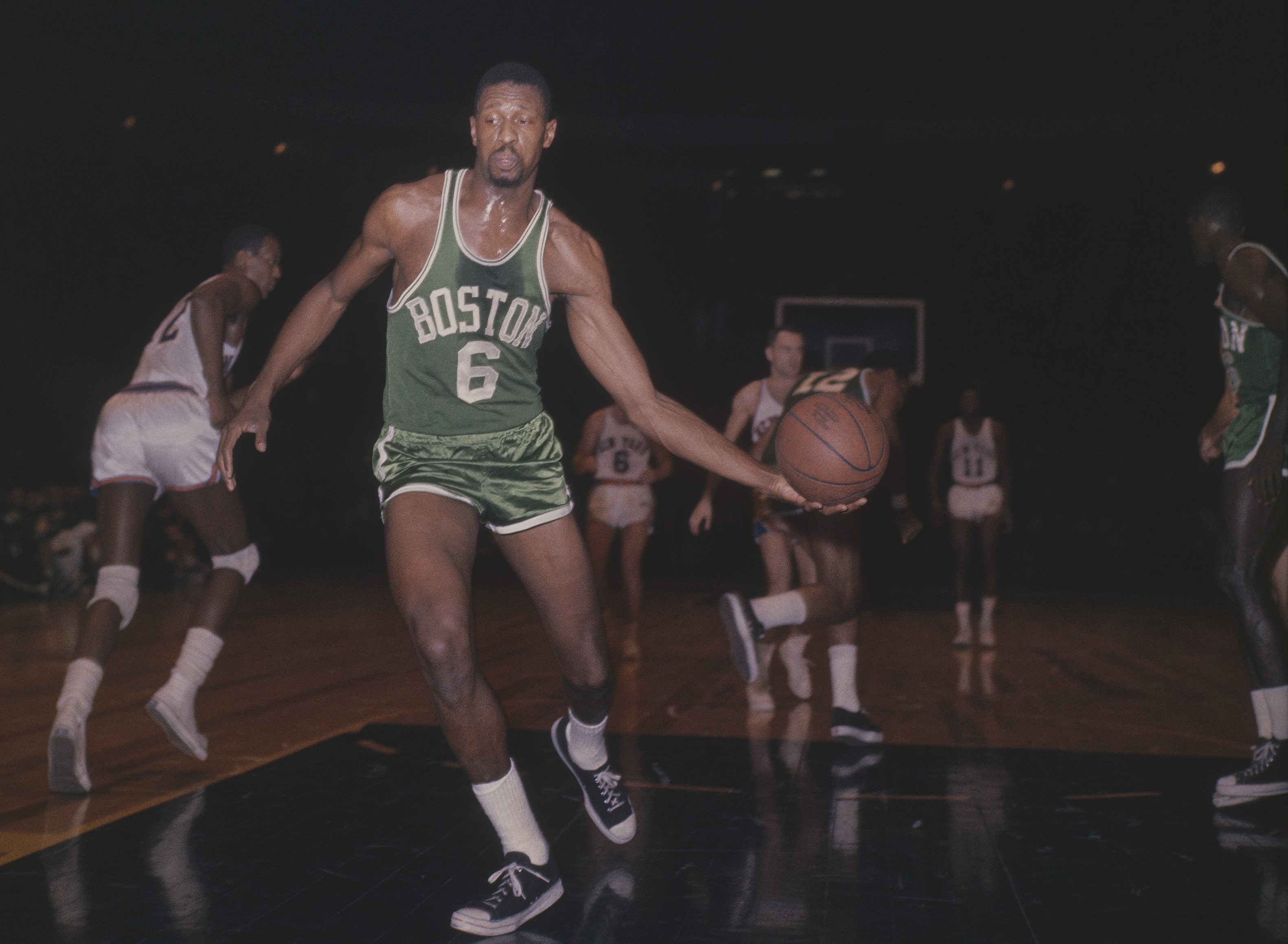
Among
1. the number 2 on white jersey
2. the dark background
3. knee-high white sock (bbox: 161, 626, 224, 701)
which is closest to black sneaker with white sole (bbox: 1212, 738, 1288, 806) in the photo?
the number 2 on white jersey

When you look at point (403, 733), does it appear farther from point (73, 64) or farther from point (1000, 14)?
point (73, 64)

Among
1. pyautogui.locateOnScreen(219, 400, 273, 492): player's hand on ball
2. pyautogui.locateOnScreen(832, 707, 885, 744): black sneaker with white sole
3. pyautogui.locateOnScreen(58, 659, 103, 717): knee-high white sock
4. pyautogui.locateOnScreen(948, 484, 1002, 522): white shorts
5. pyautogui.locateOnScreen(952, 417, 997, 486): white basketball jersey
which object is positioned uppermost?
pyautogui.locateOnScreen(219, 400, 273, 492): player's hand on ball

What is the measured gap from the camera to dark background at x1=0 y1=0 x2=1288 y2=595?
13.2 m

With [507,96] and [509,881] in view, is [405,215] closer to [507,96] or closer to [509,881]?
[507,96]

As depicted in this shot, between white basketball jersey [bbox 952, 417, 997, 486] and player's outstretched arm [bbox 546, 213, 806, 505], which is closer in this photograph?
player's outstretched arm [bbox 546, 213, 806, 505]

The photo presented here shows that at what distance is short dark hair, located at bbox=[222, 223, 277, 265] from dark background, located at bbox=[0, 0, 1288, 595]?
9.15 metres

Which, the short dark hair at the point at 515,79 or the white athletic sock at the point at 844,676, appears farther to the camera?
the white athletic sock at the point at 844,676

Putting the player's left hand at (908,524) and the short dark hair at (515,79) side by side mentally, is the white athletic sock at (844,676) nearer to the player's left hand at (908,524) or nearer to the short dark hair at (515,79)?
the player's left hand at (908,524)

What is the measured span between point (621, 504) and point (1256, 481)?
4.02 m

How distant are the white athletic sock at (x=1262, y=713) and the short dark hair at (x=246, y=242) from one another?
3.58 meters

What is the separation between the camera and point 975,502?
795cm

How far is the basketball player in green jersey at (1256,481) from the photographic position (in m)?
3.31

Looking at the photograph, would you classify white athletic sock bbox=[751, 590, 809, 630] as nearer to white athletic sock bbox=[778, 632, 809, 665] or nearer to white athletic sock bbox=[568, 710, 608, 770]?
white athletic sock bbox=[778, 632, 809, 665]

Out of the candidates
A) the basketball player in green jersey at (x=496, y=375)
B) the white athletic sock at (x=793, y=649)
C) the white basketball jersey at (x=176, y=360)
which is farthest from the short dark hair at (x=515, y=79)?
the white athletic sock at (x=793, y=649)
